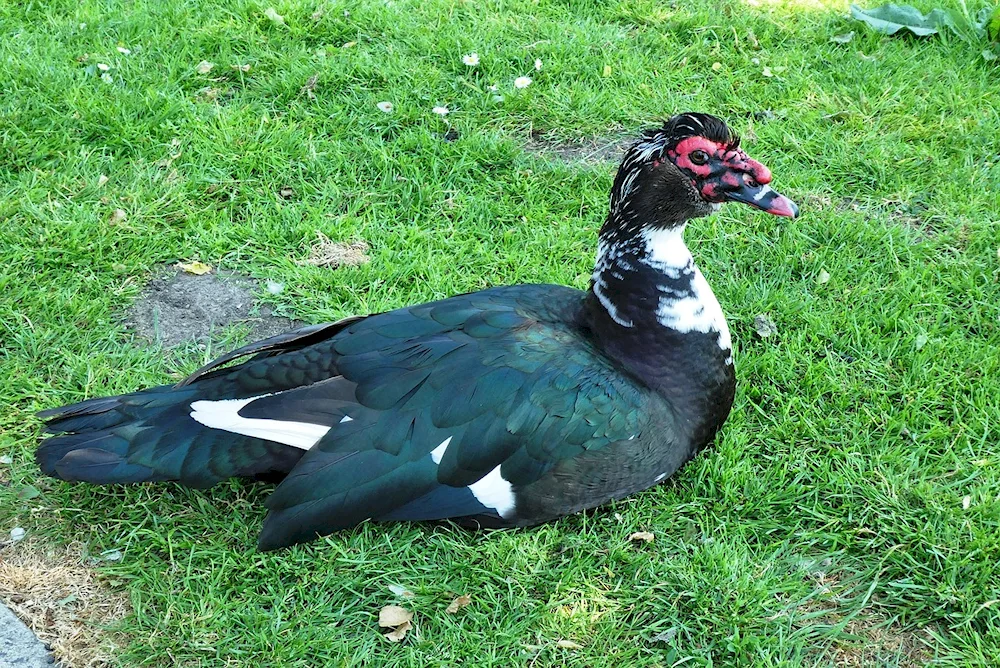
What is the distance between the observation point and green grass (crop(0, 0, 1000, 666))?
265 centimetres

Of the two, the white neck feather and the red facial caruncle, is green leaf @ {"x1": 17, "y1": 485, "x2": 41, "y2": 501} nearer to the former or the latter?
the white neck feather

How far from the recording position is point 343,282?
12.4 ft

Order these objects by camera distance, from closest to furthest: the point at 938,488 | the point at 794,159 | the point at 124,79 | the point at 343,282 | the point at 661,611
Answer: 1. the point at 661,611
2. the point at 938,488
3. the point at 343,282
4. the point at 794,159
5. the point at 124,79

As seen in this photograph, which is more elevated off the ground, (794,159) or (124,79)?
(124,79)

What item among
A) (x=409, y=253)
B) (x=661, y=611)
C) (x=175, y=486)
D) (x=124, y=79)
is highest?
(x=124, y=79)

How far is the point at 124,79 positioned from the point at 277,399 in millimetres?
2768

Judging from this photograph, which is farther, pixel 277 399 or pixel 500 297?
pixel 500 297

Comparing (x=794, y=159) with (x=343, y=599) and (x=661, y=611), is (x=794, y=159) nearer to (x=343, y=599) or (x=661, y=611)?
(x=661, y=611)

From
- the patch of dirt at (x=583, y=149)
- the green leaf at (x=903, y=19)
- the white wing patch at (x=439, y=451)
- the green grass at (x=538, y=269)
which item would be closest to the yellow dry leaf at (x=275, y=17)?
the green grass at (x=538, y=269)

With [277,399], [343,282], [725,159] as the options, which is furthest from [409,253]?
[725,159]

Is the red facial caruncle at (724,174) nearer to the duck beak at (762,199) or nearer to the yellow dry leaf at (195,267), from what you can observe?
the duck beak at (762,199)

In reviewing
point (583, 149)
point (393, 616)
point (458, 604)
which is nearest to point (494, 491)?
point (458, 604)

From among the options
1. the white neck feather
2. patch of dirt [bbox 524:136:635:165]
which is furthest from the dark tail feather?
patch of dirt [bbox 524:136:635:165]

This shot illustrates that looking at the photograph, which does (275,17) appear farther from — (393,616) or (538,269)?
(393,616)
